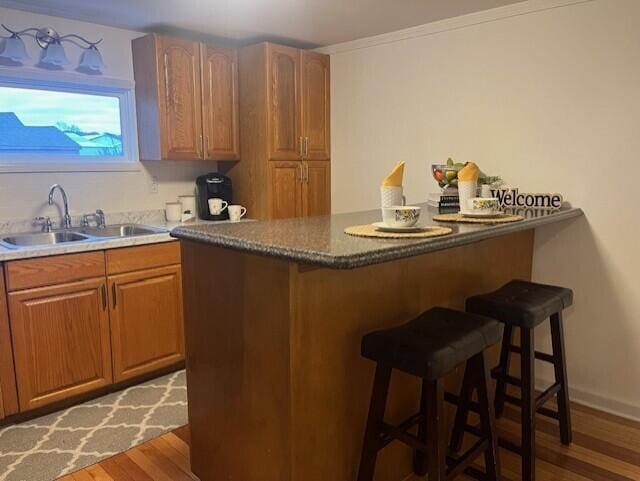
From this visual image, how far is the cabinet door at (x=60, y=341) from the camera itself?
8.15 feet

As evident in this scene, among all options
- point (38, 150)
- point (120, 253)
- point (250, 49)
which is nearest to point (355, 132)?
point (250, 49)

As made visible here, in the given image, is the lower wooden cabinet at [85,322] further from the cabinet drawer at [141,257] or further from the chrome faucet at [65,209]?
the chrome faucet at [65,209]

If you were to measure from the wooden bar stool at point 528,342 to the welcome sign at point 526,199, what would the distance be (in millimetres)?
561

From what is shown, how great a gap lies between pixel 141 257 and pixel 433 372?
6.45 feet

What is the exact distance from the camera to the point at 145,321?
293 centimetres

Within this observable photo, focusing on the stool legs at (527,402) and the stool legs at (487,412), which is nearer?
the stool legs at (487,412)

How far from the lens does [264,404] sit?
161cm

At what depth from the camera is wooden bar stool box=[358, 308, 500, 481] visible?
1.52 metres

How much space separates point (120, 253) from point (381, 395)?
1769 millimetres

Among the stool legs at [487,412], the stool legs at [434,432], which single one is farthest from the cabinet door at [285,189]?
the stool legs at [487,412]

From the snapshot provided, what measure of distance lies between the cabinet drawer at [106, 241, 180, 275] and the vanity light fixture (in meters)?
1.21

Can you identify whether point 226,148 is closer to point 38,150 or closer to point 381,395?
point 38,150

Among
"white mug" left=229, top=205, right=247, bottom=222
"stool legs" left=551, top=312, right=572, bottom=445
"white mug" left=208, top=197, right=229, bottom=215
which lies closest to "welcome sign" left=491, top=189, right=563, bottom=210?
"stool legs" left=551, top=312, right=572, bottom=445

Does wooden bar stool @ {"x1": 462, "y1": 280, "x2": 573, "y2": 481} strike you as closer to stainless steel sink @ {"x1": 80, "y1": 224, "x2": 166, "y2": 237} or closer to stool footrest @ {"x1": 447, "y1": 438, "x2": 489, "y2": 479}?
stool footrest @ {"x1": 447, "y1": 438, "x2": 489, "y2": 479}
